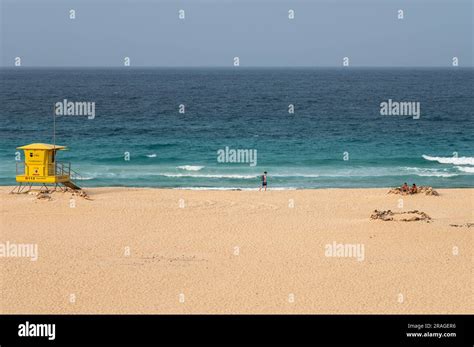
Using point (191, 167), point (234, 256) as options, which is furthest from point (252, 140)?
point (234, 256)

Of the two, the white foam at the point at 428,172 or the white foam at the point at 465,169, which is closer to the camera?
A: the white foam at the point at 428,172

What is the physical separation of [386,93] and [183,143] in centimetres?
6568

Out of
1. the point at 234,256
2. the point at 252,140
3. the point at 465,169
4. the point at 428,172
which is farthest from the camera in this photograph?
the point at 252,140

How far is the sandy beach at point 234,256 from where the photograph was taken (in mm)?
18094

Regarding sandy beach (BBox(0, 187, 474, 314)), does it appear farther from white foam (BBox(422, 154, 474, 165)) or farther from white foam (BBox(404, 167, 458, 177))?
white foam (BBox(422, 154, 474, 165))

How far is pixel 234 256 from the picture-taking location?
2238 centimetres

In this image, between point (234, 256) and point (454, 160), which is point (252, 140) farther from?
point (234, 256)

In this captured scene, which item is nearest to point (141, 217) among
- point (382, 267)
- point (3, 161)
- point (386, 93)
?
point (382, 267)

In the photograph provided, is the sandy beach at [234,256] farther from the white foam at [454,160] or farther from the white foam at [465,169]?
the white foam at [454,160]

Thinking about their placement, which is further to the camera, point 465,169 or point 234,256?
point 465,169

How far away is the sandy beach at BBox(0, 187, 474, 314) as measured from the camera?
1809 centimetres

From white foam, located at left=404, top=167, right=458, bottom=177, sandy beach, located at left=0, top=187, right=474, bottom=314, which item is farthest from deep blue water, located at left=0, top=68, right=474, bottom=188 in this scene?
sandy beach, located at left=0, top=187, right=474, bottom=314

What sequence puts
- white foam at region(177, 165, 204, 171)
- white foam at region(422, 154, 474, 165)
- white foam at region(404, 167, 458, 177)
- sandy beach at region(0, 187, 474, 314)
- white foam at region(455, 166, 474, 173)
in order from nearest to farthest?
sandy beach at region(0, 187, 474, 314) < white foam at region(404, 167, 458, 177) < white foam at region(455, 166, 474, 173) < white foam at region(177, 165, 204, 171) < white foam at region(422, 154, 474, 165)

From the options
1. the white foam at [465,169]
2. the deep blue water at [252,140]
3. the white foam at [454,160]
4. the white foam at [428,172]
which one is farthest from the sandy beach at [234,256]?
the white foam at [454,160]
